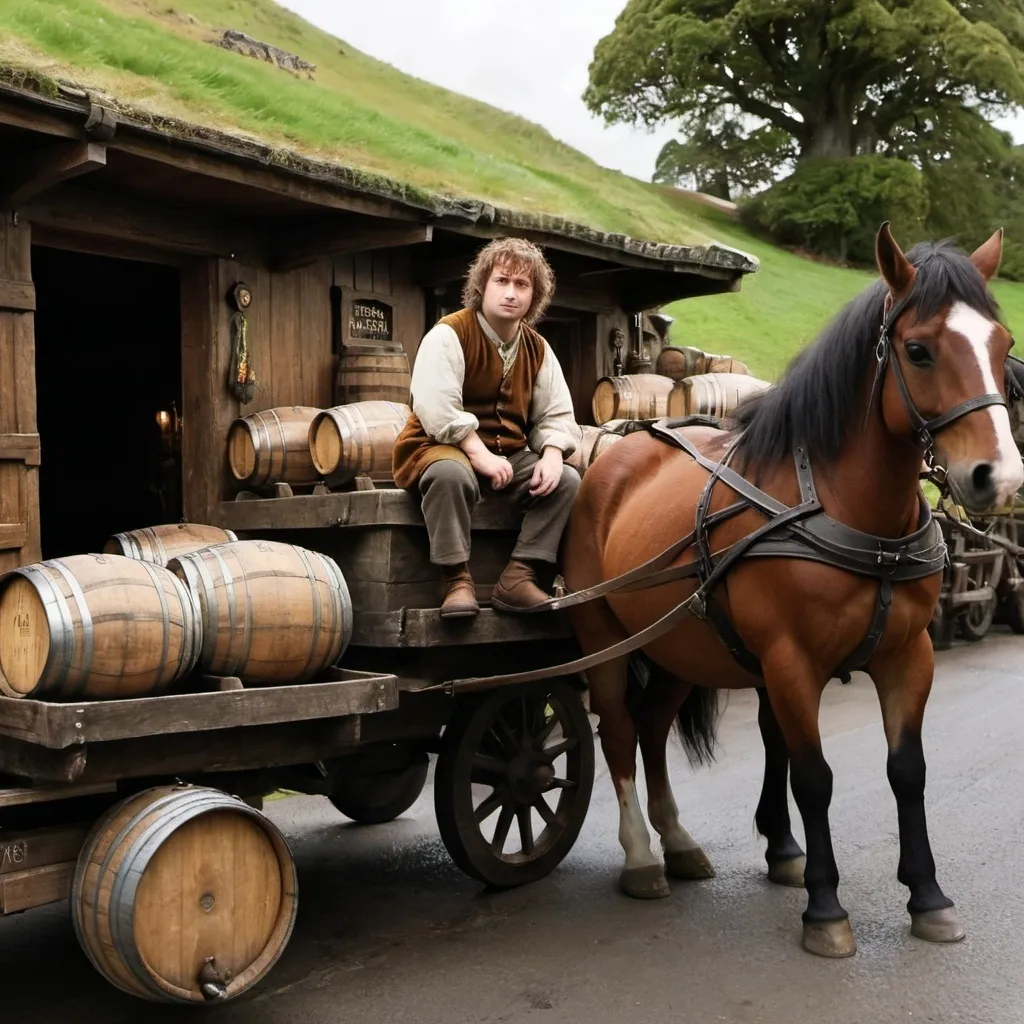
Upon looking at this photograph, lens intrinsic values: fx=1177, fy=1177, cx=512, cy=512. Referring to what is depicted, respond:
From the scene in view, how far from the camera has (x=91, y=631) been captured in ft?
11.8

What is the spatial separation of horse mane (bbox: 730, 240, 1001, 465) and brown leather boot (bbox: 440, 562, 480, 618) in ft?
3.98

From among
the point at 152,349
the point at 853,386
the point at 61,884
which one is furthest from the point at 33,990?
the point at 152,349

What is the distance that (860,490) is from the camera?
13.8ft

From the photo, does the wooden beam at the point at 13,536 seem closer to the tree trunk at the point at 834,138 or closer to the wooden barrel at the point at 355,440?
the wooden barrel at the point at 355,440

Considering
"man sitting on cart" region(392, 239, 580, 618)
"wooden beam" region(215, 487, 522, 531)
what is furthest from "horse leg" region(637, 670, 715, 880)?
"wooden beam" region(215, 487, 522, 531)

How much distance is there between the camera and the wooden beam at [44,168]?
529 centimetres

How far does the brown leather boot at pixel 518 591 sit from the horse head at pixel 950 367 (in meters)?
1.65

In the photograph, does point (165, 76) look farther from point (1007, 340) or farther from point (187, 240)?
point (1007, 340)

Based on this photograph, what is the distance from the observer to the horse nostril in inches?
143

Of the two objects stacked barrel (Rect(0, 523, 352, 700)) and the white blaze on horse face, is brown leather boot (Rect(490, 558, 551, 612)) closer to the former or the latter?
Result: stacked barrel (Rect(0, 523, 352, 700))

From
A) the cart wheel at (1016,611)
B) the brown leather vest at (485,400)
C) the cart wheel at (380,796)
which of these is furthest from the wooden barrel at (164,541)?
the cart wheel at (1016,611)

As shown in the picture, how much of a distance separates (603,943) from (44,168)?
4.20m

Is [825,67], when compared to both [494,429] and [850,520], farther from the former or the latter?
[850,520]

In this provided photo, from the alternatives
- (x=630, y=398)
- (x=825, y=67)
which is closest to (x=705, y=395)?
(x=630, y=398)
